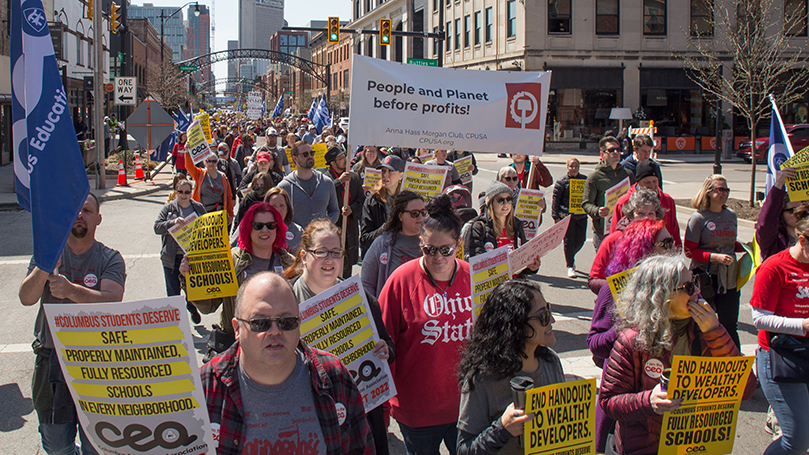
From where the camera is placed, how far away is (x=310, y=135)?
68.7 ft

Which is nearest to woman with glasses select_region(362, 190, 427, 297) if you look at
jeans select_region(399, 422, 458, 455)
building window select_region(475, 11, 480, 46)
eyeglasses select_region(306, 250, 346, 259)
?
eyeglasses select_region(306, 250, 346, 259)

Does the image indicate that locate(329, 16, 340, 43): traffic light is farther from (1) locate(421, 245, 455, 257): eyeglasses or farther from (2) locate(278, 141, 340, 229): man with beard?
(1) locate(421, 245, 455, 257): eyeglasses

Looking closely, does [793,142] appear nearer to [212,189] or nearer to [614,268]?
[212,189]

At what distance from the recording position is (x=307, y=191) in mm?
7484

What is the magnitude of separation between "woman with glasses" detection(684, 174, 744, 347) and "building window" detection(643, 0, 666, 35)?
35.7 metres

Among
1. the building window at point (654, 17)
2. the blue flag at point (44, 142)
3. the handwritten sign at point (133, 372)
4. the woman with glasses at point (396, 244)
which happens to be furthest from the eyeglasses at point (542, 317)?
the building window at point (654, 17)

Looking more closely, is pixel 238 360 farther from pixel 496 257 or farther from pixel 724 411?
pixel 724 411

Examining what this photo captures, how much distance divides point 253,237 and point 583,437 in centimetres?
270

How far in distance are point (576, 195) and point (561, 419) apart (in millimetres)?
6993

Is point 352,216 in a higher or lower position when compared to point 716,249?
higher

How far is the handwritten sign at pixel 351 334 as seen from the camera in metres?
3.40

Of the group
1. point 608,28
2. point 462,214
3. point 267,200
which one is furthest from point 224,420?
point 608,28

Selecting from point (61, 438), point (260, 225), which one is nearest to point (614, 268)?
point (260, 225)

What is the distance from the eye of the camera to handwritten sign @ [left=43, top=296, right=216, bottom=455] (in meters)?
2.61
